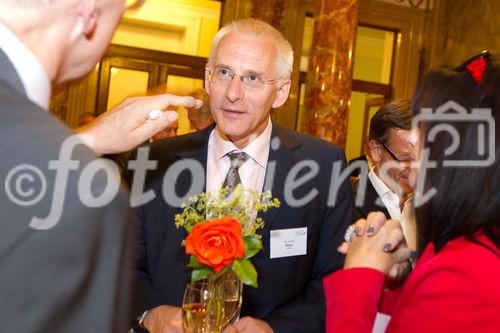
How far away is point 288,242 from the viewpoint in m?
2.43

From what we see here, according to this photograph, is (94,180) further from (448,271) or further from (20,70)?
(448,271)

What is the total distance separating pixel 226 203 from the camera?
72.6 inches

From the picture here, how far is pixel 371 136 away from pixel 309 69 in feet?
11.2

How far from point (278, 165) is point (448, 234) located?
1.17 m

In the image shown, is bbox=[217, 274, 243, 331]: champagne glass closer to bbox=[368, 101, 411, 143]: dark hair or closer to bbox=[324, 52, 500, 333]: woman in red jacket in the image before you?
bbox=[324, 52, 500, 333]: woman in red jacket

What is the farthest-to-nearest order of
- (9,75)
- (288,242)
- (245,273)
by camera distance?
1. (288,242)
2. (245,273)
3. (9,75)

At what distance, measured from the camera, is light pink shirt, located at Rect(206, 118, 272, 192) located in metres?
2.55

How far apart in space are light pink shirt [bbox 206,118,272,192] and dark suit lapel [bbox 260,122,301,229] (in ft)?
0.10

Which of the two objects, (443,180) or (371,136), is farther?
(371,136)

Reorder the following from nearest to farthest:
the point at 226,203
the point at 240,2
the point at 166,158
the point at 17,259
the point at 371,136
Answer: the point at 17,259 → the point at 226,203 → the point at 166,158 → the point at 371,136 → the point at 240,2

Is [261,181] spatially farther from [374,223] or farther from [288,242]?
[374,223]

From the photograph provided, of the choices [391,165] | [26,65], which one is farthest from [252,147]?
[26,65]

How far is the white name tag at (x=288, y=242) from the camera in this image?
241 centimetres

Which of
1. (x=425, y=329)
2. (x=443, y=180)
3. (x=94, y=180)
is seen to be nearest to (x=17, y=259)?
(x=94, y=180)
